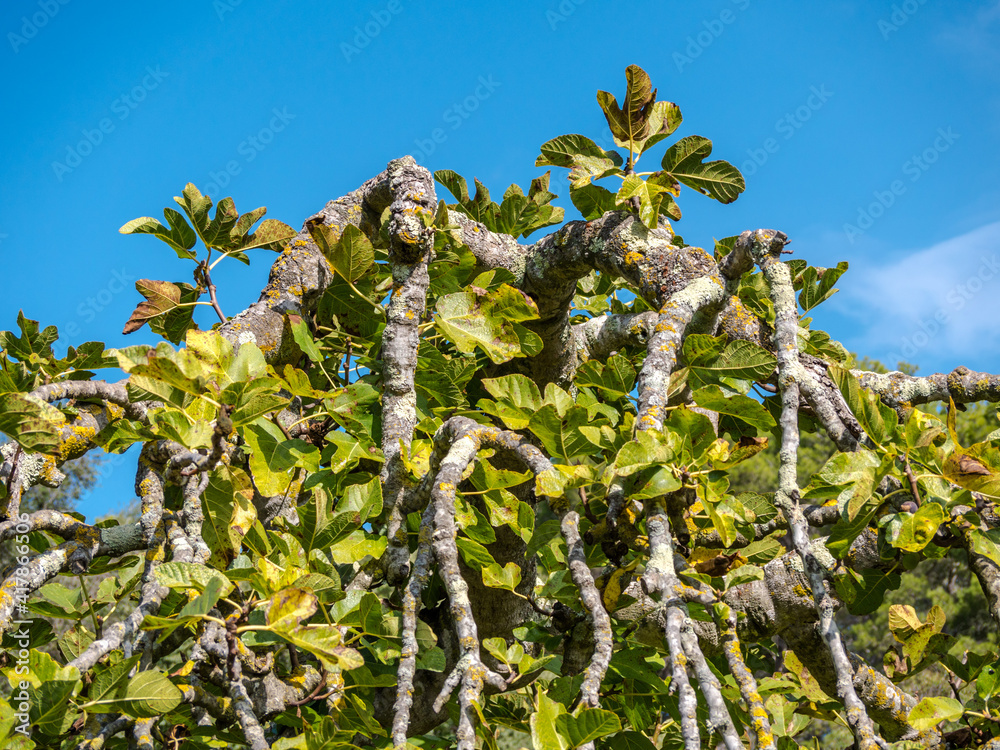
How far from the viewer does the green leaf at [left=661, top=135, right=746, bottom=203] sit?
6.05 ft

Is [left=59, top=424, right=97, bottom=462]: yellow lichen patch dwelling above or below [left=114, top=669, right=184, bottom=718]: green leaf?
above

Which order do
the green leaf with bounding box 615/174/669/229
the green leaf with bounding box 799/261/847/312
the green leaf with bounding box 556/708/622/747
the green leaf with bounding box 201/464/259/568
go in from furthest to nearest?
the green leaf with bounding box 799/261/847/312 < the green leaf with bounding box 615/174/669/229 < the green leaf with bounding box 201/464/259/568 < the green leaf with bounding box 556/708/622/747

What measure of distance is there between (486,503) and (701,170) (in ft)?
3.51

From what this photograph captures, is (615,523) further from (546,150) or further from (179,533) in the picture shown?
(546,150)

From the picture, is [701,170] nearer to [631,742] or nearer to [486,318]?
[486,318]

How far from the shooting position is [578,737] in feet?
3.24

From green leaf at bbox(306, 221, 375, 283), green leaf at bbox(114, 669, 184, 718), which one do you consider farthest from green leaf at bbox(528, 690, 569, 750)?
green leaf at bbox(306, 221, 375, 283)

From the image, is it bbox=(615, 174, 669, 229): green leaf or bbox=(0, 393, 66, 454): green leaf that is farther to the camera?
bbox=(615, 174, 669, 229): green leaf

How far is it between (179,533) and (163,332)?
3.40ft

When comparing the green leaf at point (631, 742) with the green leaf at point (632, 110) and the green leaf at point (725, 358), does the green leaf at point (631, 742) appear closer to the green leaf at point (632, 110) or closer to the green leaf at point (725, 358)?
the green leaf at point (725, 358)

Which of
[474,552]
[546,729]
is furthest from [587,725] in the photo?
[474,552]

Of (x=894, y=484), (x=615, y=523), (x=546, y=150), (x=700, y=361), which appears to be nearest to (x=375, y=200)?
(x=546, y=150)

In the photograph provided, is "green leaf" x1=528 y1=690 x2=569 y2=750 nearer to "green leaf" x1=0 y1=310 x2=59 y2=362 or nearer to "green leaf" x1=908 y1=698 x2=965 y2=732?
"green leaf" x1=908 y1=698 x2=965 y2=732

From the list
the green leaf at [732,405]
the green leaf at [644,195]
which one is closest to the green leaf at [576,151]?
the green leaf at [644,195]
